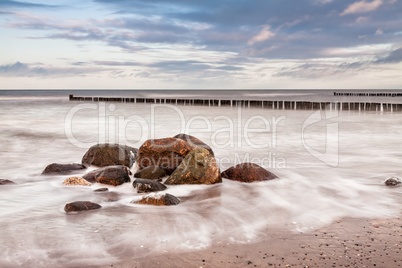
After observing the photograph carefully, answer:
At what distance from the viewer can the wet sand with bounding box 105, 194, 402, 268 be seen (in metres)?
3.62

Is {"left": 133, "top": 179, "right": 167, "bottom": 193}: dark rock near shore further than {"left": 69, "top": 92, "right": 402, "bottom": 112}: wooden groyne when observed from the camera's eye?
No

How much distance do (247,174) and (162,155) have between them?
1891 mm

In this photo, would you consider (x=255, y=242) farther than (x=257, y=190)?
No

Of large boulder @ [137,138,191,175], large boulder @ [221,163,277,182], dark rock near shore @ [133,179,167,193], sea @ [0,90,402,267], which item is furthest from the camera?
large boulder @ [137,138,191,175]

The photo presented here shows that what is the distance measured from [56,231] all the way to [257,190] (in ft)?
11.7

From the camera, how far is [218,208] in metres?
5.66

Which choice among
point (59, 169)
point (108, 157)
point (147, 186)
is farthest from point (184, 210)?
point (59, 169)

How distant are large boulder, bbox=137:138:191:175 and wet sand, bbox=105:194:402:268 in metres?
3.64

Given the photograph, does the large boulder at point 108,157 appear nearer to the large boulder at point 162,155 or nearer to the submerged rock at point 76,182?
the large boulder at point 162,155

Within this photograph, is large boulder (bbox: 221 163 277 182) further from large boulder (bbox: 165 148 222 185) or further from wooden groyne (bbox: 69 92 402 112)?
wooden groyne (bbox: 69 92 402 112)

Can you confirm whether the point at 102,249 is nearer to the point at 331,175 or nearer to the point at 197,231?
the point at 197,231

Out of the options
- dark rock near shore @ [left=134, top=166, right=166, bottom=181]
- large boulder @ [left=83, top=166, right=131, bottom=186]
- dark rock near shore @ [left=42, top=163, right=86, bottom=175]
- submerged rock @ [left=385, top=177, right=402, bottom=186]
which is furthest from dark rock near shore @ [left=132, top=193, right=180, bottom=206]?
submerged rock @ [left=385, top=177, right=402, bottom=186]

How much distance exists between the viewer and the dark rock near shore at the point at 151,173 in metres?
7.38

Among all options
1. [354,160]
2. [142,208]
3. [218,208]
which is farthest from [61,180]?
[354,160]
